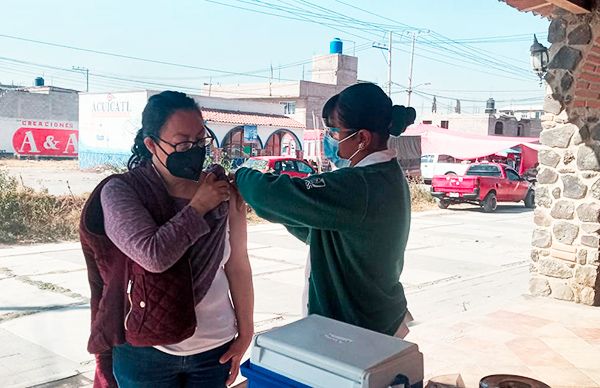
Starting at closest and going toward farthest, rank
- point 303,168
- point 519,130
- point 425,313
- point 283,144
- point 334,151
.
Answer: point 334,151
point 425,313
point 303,168
point 283,144
point 519,130

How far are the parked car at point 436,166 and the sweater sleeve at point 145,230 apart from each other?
21.7 meters

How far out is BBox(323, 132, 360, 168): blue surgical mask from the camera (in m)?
2.01

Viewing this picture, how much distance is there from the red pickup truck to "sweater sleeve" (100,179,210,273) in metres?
16.0

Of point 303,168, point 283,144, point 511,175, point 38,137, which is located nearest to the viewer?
point 303,168

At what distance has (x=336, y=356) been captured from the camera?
1433mm

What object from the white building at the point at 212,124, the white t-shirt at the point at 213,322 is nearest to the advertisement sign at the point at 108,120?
the white building at the point at 212,124

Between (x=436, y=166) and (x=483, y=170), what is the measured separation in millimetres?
5239

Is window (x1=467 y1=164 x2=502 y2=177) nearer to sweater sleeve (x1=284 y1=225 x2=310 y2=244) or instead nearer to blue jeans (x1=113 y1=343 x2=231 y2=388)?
sweater sleeve (x1=284 y1=225 x2=310 y2=244)

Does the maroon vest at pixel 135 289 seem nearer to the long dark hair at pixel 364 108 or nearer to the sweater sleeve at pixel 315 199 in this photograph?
the sweater sleeve at pixel 315 199

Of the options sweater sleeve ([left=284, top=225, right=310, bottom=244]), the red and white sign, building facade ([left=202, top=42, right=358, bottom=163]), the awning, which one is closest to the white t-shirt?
sweater sleeve ([left=284, top=225, right=310, bottom=244])

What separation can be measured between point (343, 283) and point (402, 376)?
18.3 inches

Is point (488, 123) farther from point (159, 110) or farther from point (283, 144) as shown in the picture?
point (159, 110)

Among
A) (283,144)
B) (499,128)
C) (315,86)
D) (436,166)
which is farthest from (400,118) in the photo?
(499,128)

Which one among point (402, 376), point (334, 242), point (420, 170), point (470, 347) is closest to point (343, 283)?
point (334, 242)
